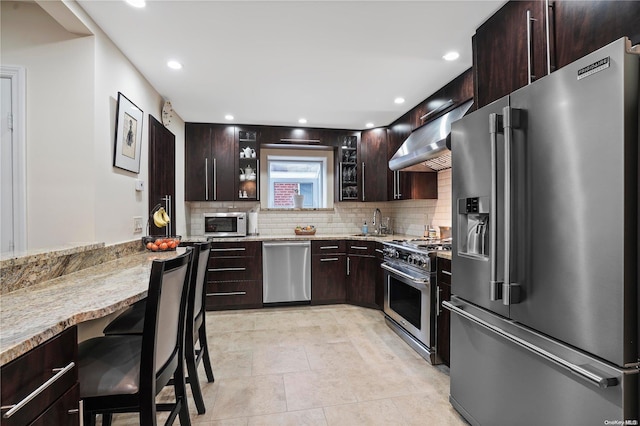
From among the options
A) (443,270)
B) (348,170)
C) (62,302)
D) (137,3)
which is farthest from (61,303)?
(348,170)

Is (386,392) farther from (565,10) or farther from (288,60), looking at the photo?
(288,60)

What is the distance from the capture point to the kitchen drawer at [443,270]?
7.55ft

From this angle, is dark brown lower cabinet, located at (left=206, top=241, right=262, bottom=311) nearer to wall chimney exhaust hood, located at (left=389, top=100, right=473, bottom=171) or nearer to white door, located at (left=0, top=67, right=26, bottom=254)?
white door, located at (left=0, top=67, right=26, bottom=254)

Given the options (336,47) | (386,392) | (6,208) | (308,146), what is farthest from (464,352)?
(308,146)

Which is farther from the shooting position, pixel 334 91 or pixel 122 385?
pixel 334 91

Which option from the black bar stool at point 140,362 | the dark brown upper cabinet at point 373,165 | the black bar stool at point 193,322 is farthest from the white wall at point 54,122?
the dark brown upper cabinet at point 373,165

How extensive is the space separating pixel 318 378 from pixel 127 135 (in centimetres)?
239

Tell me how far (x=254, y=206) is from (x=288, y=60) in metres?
2.50

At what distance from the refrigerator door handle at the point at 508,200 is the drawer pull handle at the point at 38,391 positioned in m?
1.70

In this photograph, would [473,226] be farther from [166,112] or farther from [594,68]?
[166,112]

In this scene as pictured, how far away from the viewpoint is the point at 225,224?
4164 mm

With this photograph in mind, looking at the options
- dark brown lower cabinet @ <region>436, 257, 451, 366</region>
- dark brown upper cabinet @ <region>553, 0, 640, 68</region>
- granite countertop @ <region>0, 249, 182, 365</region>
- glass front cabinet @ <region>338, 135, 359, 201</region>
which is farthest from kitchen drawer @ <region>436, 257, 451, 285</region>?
glass front cabinet @ <region>338, 135, 359, 201</region>

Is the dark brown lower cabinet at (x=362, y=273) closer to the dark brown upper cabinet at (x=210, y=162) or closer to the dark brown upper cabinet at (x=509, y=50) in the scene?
the dark brown upper cabinet at (x=210, y=162)

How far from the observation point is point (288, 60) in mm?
2418
